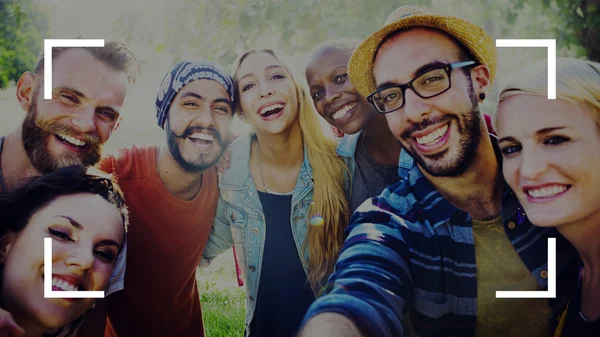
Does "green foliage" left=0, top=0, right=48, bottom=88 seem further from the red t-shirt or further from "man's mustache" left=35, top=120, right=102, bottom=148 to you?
the red t-shirt

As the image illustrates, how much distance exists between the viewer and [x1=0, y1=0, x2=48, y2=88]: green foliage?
10.3 feet

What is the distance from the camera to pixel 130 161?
10.3 ft

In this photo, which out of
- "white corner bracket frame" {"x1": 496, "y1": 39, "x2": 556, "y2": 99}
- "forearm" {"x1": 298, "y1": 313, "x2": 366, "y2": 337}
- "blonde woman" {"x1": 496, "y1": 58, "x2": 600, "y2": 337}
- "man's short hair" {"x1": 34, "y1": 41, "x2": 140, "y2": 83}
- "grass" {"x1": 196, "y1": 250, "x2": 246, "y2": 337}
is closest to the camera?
"forearm" {"x1": 298, "y1": 313, "x2": 366, "y2": 337}

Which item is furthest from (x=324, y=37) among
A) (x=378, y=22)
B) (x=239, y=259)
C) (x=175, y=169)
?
(x=239, y=259)

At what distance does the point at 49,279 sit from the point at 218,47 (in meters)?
1.56

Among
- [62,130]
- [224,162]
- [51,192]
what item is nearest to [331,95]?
[224,162]

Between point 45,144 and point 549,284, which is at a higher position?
point 45,144

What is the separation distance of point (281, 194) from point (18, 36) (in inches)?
70.8

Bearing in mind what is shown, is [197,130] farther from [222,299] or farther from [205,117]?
[222,299]

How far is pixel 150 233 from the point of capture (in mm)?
3139

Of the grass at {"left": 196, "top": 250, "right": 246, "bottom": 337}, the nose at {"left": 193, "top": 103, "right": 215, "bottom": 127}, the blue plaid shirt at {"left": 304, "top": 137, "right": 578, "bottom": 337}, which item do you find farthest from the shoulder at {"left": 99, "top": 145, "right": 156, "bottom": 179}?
the blue plaid shirt at {"left": 304, "top": 137, "right": 578, "bottom": 337}

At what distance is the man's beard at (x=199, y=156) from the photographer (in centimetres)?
Result: 307

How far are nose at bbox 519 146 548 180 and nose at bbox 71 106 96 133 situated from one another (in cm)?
231

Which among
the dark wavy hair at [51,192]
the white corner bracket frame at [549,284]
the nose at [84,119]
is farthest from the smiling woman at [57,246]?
the white corner bracket frame at [549,284]
